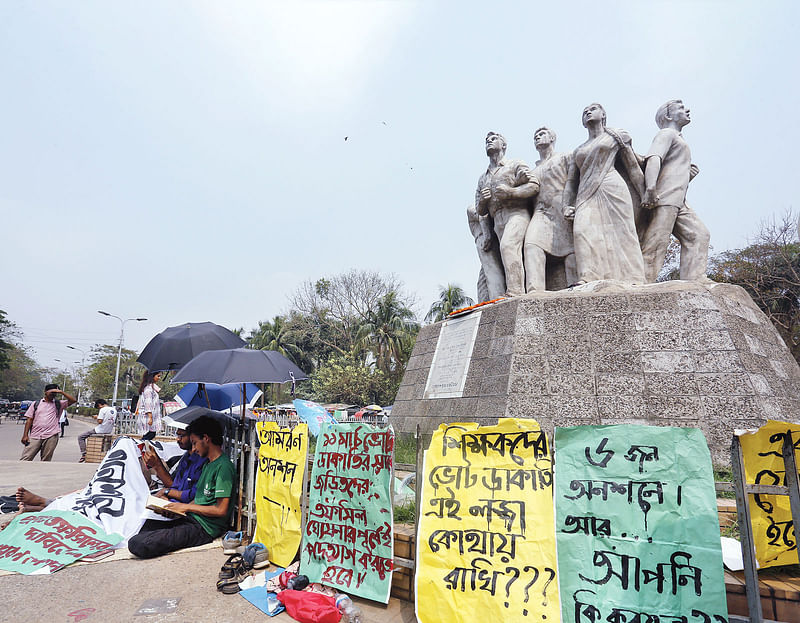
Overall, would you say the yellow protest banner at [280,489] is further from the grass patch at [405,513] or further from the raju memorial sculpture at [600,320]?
the raju memorial sculpture at [600,320]

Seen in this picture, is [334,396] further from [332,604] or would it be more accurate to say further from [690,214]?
[332,604]

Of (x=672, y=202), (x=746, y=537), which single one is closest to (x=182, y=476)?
(x=746, y=537)

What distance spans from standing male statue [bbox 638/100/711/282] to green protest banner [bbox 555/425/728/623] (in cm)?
480

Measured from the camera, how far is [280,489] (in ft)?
13.3

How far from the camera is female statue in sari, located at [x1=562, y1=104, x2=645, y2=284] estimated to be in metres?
6.48

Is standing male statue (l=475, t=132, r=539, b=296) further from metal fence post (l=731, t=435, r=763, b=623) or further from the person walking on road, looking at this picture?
the person walking on road

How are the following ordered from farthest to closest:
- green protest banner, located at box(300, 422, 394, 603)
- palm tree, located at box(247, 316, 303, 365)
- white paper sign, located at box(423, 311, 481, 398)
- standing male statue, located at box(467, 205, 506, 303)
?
palm tree, located at box(247, 316, 303, 365) → standing male statue, located at box(467, 205, 506, 303) → white paper sign, located at box(423, 311, 481, 398) → green protest banner, located at box(300, 422, 394, 603)

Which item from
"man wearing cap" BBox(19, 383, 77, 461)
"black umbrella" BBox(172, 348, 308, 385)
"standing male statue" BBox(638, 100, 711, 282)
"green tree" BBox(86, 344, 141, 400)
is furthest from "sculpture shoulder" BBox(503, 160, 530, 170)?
"green tree" BBox(86, 344, 141, 400)

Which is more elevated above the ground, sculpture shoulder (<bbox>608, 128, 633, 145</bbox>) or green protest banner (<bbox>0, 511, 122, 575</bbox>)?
sculpture shoulder (<bbox>608, 128, 633, 145</bbox>)

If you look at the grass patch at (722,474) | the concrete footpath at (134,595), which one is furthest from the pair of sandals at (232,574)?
the grass patch at (722,474)

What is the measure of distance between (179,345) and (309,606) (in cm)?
450

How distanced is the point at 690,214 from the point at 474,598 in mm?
6150

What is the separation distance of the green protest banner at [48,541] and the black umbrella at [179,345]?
2360mm

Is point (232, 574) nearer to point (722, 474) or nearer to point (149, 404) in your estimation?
point (722, 474)
